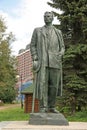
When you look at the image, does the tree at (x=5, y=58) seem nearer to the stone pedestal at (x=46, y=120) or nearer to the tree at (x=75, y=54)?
the tree at (x=75, y=54)

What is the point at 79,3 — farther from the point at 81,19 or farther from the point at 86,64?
the point at 86,64

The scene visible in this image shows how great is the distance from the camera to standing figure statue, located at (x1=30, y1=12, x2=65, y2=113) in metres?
8.25

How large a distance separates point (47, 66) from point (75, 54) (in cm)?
1058

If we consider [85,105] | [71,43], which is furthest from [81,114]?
[71,43]

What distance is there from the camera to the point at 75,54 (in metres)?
18.7

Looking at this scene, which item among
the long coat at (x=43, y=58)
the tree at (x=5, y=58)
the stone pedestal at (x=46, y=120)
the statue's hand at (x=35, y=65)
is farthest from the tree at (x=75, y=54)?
the tree at (x=5, y=58)

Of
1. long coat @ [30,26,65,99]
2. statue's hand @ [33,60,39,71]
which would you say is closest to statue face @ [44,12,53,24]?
long coat @ [30,26,65,99]

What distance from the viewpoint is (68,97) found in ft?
61.6

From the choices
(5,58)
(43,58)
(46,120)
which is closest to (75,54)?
(43,58)

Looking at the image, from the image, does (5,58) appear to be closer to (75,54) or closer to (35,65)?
(75,54)

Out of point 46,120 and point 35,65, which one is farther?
point 35,65

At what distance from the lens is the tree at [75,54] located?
18578mm

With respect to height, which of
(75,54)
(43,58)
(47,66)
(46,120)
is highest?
(75,54)

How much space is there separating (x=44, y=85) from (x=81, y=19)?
11162 mm
